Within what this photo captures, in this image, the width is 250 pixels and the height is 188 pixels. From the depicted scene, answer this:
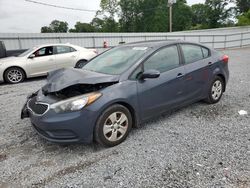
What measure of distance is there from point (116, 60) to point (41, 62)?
5.46 meters

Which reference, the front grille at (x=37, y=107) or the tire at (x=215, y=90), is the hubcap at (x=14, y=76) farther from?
the tire at (x=215, y=90)

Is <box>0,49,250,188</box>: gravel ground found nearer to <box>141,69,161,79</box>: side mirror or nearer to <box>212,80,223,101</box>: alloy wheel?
<box>212,80,223,101</box>: alloy wheel

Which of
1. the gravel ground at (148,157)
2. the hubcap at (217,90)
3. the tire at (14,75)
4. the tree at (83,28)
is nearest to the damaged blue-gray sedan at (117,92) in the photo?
the gravel ground at (148,157)

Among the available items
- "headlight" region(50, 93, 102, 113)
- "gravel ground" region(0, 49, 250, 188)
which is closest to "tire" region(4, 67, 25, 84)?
"gravel ground" region(0, 49, 250, 188)

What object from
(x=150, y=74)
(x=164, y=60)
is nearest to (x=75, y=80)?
(x=150, y=74)

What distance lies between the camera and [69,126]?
308 cm

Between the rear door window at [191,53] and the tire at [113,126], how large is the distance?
5.76 feet

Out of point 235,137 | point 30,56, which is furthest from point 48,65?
point 235,137

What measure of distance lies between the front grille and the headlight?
16 cm

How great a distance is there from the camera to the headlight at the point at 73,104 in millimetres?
3092

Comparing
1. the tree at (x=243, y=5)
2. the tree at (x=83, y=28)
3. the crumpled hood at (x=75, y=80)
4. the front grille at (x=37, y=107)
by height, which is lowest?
the front grille at (x=37, y=107)

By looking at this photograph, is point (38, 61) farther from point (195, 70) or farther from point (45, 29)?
point (45, 29)

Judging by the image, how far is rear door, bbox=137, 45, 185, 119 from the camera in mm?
3684

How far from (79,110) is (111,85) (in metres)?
0.61
